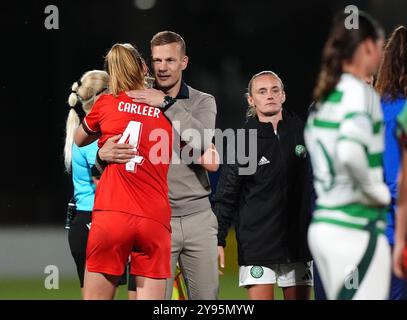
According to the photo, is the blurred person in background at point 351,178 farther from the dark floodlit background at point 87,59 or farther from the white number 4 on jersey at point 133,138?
the dark floodlit background at point 87,59

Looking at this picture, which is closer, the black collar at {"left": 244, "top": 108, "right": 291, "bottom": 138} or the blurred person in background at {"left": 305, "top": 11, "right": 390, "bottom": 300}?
the blurred person in background at {"left": 305, "top": 11, "right": 390, "bottom": 300}

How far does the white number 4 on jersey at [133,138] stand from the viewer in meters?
5.90

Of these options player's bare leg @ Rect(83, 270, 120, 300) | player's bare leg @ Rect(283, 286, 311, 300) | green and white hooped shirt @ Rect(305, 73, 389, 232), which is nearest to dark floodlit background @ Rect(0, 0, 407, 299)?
player's bare leg @ Rect(283, 286, 311, 300)

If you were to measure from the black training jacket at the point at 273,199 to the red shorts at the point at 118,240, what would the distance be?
98cm

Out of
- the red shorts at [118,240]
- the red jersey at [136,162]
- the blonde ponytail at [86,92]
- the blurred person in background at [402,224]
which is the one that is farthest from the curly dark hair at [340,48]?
the blonde ponytail at [86,92]

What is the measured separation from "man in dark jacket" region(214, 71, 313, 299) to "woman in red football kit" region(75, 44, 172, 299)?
888 millimetres

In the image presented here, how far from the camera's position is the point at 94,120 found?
19.9 ft

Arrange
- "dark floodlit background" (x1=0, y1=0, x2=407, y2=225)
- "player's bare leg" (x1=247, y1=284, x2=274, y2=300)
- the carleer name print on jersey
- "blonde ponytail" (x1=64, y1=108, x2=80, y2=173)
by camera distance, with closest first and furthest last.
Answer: the carleer name print on jersey
"player's bare leg" (x1=247, y1=284, x2=274, y2=300)
"blonde ponytail" (x1=64, y1=108, x2=80, y2=173)
"dark floodlit background" (x1=0, y1=0, x2=407, y2=225)

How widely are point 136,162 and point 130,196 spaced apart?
20 centimetres

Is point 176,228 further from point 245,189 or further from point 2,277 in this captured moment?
point 2,277

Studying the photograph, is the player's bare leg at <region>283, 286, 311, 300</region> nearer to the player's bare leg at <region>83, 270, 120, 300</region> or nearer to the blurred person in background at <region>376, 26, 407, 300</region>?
the blurred person in background at <region>376, 26, 407, 300</region>

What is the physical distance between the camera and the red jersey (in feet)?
19.3

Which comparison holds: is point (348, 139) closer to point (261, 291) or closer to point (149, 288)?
point (149, 288)

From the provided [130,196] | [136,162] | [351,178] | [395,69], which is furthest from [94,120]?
[351,178]
